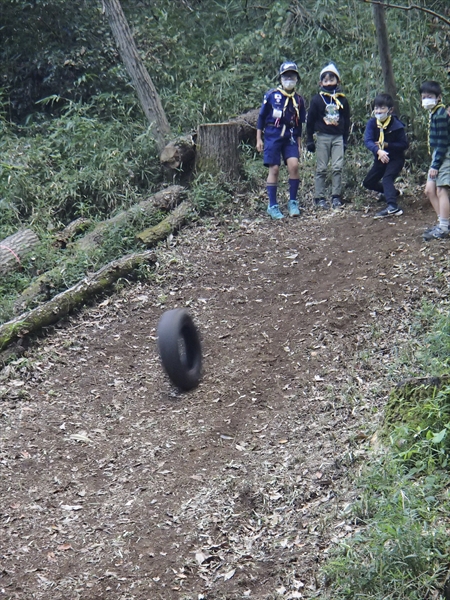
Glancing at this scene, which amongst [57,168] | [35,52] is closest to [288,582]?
[57,168]

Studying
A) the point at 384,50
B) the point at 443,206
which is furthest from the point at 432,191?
the point at 384,50

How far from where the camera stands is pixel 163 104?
1249 cm

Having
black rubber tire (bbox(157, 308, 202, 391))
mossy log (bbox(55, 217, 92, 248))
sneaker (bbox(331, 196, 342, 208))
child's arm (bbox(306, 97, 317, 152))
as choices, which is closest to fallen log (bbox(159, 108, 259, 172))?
child's arm (bbox(306, 97, 317, 152))

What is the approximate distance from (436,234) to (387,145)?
154cm

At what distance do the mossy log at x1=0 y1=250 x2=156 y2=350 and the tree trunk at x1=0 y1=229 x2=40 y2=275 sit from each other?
45.3 inches

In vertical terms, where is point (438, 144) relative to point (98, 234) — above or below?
above

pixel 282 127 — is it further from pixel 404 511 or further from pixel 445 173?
pixel 404 511

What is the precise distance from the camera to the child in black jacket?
936 cm

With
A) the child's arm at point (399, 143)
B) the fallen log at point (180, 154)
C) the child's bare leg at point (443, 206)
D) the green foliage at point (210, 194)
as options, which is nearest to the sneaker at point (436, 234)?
the child's bare leg at point (443, 206)

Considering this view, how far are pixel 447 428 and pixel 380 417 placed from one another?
907mm

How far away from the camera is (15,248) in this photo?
9.29m

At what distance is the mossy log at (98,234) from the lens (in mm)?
8398

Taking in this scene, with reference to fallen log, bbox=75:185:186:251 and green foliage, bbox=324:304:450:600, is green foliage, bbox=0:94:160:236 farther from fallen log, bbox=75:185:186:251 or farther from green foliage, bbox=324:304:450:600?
green foliage, bbox=324:304:450:600

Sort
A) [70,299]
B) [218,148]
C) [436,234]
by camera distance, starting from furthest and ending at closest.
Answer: [218,148] < [436,234] < [70,299]
